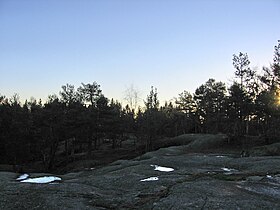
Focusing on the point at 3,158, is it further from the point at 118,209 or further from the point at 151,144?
the point at 118,209

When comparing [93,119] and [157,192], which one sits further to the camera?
[93,119]

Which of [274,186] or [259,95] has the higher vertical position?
[259,95]

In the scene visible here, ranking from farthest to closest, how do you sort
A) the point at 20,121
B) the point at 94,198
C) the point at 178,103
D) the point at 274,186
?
the point at 178,103 → the point at 20,121 → the point at 274,186 → the point at 94,198

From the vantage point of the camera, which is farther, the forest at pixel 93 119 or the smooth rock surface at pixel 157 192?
the forest at pixel 93 119

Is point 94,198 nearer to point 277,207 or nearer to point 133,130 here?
point 277,207

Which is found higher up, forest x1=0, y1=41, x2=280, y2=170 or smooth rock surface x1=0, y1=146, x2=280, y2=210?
forest x1=0, y1=41, x2=280, y2=170

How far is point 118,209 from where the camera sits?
1538 centimetres

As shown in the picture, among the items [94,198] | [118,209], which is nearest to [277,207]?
[118,209]

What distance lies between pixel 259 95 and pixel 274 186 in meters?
35.5

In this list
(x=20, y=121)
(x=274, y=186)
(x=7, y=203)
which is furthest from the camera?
(x=20, y=121)

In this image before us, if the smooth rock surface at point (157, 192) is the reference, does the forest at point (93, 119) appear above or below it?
above

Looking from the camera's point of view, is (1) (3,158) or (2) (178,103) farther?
(2) (178,103)

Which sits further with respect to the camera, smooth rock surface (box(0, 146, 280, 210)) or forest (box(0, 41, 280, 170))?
forest (box(0, 41, 280, 170))

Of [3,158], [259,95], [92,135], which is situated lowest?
[3,158]
